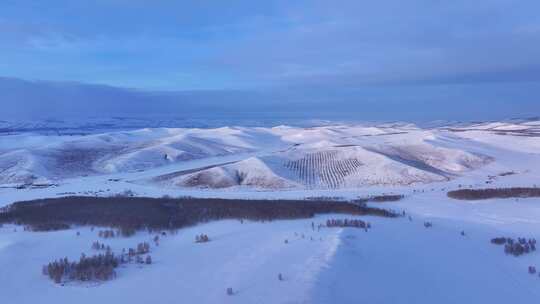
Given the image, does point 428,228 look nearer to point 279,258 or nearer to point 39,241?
point 279,258

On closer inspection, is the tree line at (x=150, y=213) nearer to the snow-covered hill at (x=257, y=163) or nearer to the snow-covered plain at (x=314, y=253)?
the snow-covered plain at (x=314, y=253)

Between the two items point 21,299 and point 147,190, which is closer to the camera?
point 21,299

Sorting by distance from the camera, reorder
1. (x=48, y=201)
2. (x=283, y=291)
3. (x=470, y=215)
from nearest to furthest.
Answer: (x=283, y=291)
(x=470, y=215)
(x=48, y=201)

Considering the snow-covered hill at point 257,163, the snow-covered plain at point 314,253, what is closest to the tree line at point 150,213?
the snow-covered plain at point 314,253

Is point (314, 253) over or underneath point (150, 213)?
underneath

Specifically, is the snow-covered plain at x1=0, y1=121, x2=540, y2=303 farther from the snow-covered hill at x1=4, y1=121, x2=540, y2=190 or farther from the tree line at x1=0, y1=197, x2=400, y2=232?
the tree line at x1=0, y1=197, x2=400, y2=232

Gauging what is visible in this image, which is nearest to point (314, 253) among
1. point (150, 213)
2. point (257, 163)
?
point (150, 213)

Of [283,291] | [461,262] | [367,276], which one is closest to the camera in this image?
[283,291]

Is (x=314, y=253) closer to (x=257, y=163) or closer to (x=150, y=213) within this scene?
(x=150, y=213)

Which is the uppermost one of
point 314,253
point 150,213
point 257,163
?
point 257,163

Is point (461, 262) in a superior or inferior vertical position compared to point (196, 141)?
inferior

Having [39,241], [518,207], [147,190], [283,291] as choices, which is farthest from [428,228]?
[147,190]
